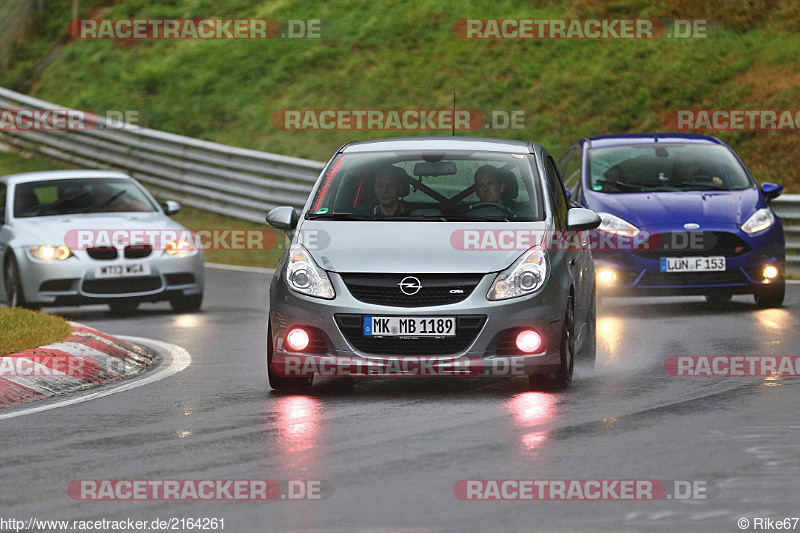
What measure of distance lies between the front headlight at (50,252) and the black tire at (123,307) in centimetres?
67

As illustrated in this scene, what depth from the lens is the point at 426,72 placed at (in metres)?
29.0

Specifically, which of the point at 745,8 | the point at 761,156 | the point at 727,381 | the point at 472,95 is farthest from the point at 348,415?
the point at 745,8

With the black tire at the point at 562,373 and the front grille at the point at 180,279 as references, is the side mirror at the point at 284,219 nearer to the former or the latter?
the black tire at the point at 562,373

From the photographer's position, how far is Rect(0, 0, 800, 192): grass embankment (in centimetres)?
2512

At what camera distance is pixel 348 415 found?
8.88 m

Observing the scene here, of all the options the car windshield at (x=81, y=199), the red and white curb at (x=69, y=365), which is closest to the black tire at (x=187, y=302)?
the car windshield at (x=81, y=199)

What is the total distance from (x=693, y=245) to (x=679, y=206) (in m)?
0.49

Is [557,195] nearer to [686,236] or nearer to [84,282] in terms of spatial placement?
[686,236]

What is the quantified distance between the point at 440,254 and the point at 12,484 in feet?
11.3

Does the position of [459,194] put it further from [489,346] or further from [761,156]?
[761,156]

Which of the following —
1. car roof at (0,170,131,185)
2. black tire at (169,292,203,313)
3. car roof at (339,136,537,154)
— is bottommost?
black tire at (169,292,203,313)

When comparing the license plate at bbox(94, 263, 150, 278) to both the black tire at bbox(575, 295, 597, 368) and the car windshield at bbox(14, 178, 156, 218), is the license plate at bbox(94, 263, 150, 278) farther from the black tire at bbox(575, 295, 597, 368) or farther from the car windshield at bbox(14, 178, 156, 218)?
the black tire at bbox(575, 295, 597, 368)

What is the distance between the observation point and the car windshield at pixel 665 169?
15.7 metres

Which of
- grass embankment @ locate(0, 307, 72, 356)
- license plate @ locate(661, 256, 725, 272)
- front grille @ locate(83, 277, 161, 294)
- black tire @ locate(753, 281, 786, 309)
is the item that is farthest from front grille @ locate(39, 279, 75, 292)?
black tire @ locate(753, 281, 786, 309)
